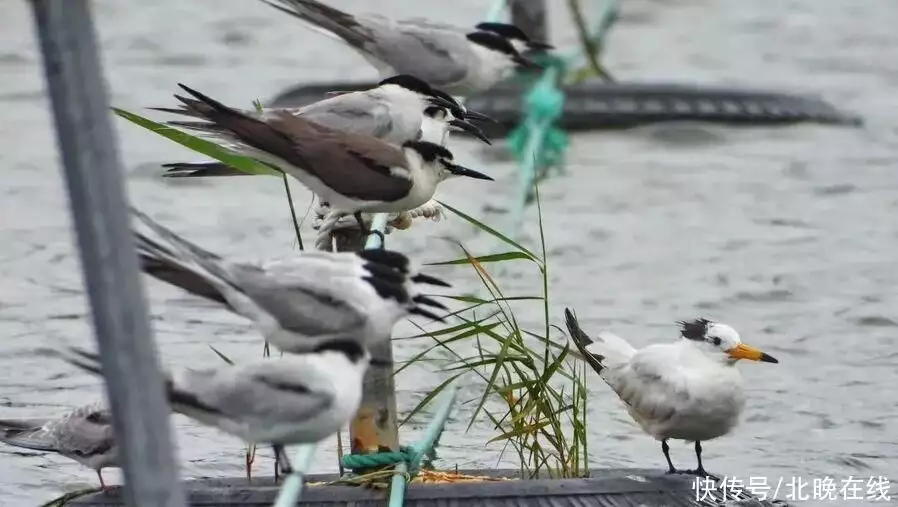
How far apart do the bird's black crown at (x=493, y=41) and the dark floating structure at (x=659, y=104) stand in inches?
100

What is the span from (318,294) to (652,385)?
1.17 m

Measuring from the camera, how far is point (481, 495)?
3.04 meters

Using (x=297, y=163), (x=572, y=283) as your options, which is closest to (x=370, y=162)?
(x=297, y=163)

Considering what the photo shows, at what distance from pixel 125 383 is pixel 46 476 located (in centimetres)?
273

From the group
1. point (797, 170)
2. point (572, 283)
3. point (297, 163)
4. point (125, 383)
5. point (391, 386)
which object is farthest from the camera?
point (797, 170)

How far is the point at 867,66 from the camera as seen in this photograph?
29.9ft

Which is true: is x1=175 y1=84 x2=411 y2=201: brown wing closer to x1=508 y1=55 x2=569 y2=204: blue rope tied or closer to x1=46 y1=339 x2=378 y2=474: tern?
x1=46 y1=339 x2=378 y2=474: tern

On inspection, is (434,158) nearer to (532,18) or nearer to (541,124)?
(541,124)

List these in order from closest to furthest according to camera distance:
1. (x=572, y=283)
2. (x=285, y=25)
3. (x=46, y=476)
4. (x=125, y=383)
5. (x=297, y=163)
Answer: (x=125, y=383)
(x=297, y=163)
(x=46, y=476)
(x=572, y=283)
(x=285, y=25)

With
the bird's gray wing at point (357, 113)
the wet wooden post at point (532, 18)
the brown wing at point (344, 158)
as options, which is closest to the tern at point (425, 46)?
the bird's gray wing at point (357, 113)

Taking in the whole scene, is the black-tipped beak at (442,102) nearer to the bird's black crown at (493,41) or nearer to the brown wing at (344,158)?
the brown wing at (344,158)

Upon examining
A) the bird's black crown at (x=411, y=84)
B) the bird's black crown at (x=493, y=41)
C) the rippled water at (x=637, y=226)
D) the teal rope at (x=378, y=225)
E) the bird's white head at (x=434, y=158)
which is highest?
the bird's black crown at (x=493, y=41)

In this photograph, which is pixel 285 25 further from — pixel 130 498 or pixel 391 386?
pixel 130 498

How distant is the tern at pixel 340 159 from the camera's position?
2.87 metres
